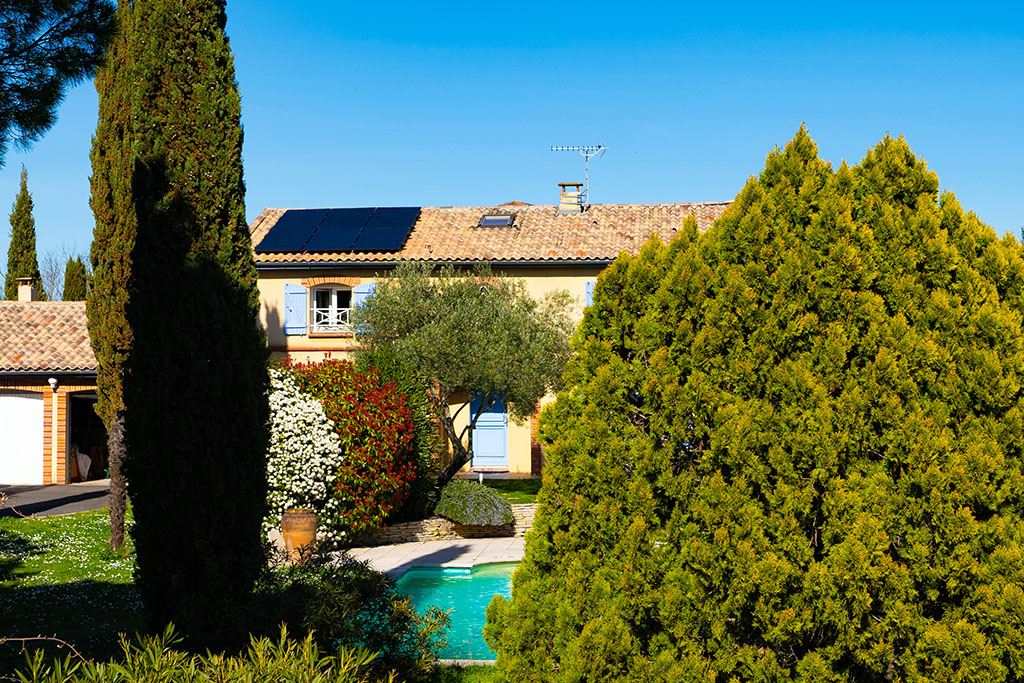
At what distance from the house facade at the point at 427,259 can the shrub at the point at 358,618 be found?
655 inches

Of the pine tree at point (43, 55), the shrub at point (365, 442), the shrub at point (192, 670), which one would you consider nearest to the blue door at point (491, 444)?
the shrub at point (365, 442)

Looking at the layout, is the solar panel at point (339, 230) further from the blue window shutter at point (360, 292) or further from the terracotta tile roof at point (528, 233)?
the blue window shutter at point (360, 292)

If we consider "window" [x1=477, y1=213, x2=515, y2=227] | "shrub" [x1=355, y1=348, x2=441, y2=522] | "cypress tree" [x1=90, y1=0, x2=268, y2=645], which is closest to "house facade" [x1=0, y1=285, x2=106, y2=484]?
"shrub" [x1=355, y1=348, x2=441, y2=522]

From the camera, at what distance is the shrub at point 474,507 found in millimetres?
14672

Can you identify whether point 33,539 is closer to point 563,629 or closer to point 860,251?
point 563,629

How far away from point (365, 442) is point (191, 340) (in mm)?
6952

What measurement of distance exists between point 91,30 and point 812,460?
16.2 feet

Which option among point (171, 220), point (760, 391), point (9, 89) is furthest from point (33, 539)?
point (760, 391)

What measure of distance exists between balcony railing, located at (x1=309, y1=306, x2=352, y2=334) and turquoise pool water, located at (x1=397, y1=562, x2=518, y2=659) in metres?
13.8

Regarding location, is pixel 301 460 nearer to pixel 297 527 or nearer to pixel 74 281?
pixel 297 527

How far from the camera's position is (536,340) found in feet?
53.2

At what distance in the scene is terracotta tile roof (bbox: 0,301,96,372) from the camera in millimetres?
23266

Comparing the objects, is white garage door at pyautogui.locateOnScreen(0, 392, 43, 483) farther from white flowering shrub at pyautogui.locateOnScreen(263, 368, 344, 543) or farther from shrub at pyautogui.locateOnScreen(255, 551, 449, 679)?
shrub at pyautogui.locateOnScreen(255, 551, 449, 679)

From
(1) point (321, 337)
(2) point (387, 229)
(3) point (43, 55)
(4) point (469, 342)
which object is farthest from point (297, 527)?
(2) point (387, 229)
